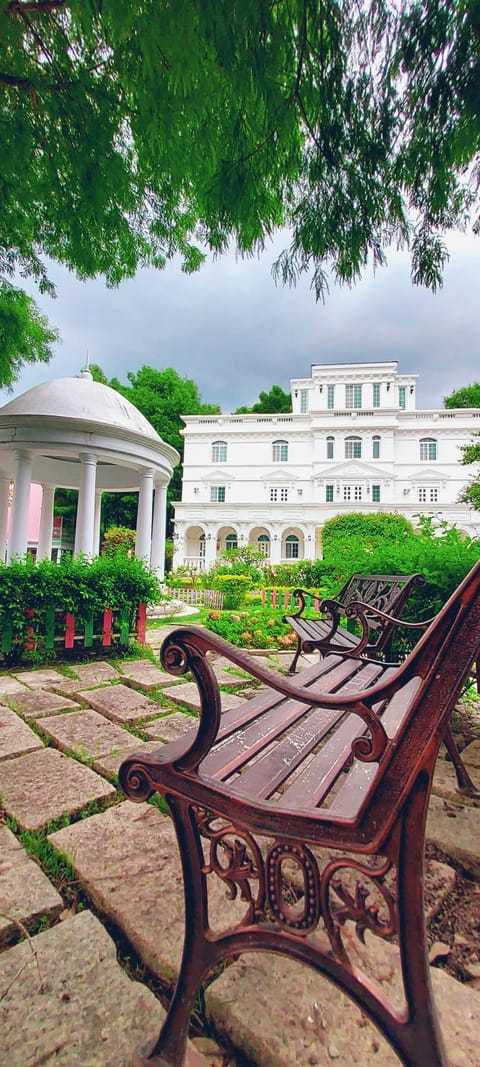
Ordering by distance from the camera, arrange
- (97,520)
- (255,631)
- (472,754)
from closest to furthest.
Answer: (472,754) < (255,631) < (97,520)

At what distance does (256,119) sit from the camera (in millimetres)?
2330

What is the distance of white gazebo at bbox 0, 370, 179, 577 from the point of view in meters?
8.89

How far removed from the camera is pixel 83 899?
1351 millimetres

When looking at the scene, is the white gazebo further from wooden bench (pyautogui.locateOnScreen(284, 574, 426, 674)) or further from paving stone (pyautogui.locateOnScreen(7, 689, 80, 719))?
wooden bench (pyautogui.locateOnScreen(284, 574, 426, 674))

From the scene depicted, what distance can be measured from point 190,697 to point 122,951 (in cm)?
221

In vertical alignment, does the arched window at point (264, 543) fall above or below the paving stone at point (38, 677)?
above

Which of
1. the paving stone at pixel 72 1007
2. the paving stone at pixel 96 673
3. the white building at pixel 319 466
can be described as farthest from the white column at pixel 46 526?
the white building at pixel 319 466

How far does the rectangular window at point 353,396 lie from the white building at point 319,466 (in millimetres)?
75

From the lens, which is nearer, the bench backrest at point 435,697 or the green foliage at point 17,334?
the bench backrest at point 435,697

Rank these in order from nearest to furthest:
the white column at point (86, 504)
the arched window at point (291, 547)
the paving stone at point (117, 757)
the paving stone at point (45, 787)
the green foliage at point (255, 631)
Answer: the paving stone at point (45, 787) → the paving stone at point (117, 757) → the green foliage at point (255, 631) → the white column at point (86, 504) → the arched window at point (291, 547)

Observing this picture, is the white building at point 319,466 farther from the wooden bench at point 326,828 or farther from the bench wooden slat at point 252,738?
the wooden bench at point 326,828

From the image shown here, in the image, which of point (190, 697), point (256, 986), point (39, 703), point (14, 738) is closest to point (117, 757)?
point (14, 738)

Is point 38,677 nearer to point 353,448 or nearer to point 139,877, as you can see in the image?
point 139,877

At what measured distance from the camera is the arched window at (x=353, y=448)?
30531 mm
